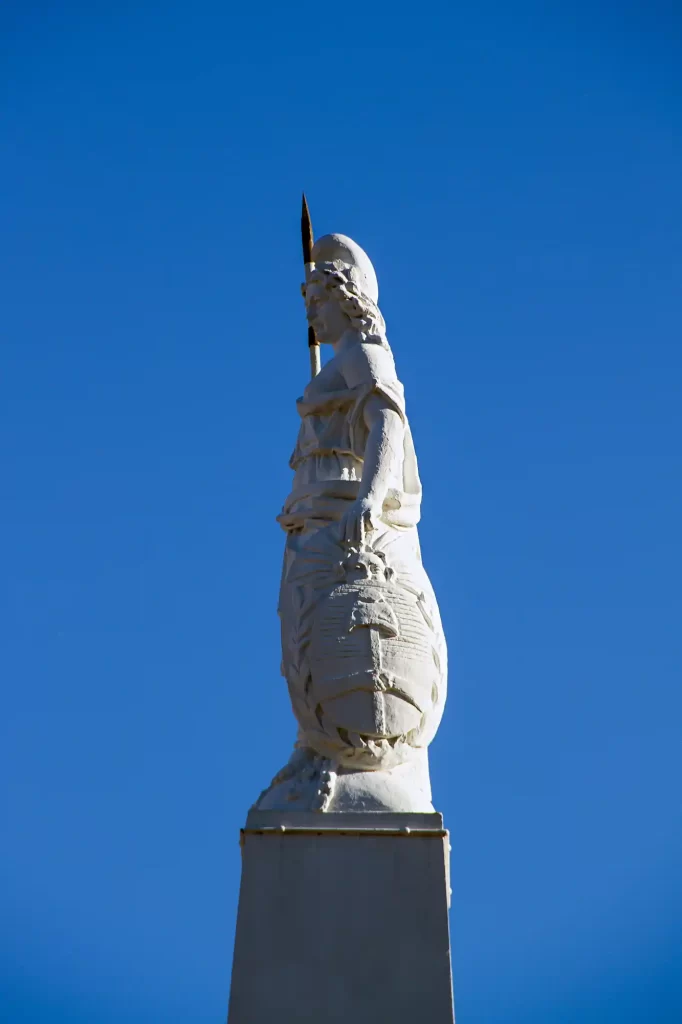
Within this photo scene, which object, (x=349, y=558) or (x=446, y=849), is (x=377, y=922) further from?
(x=349, y=558)

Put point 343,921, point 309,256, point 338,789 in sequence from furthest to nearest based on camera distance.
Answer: point 309,256 → point 338,789 → point 343,921

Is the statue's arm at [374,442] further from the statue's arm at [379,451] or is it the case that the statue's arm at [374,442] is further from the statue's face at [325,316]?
the statue's face at [325,316]

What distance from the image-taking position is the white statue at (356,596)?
371 inches

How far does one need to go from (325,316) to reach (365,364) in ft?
2.48

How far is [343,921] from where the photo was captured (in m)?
8.92

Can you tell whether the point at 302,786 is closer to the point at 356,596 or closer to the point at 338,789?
the point at 338,789

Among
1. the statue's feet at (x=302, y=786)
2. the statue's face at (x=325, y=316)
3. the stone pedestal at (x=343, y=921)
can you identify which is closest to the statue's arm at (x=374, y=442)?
the statue's face at (x=325, y=316)

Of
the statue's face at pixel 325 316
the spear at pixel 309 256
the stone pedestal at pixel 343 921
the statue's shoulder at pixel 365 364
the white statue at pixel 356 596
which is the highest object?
the spear at pixel 309 256

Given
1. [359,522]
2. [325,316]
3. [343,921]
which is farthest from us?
[325,316]

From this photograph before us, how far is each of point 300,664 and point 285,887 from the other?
4.81 ft

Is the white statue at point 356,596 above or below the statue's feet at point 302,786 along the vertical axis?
above

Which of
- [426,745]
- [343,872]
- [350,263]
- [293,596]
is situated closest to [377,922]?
[343,872]

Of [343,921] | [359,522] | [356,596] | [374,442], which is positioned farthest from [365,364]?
[343,921]

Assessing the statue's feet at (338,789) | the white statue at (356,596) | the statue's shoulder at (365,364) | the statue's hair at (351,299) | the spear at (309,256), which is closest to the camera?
the statue's feet at (338,789)
